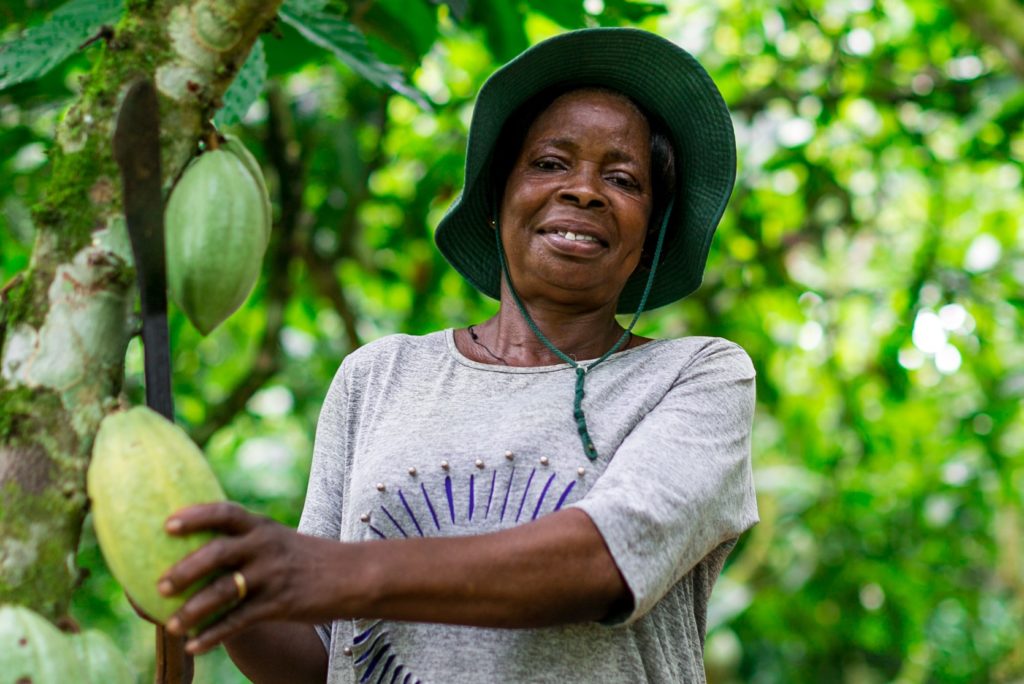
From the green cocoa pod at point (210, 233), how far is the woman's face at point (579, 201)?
72cm

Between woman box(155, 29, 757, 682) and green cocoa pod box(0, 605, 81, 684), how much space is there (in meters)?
0.10

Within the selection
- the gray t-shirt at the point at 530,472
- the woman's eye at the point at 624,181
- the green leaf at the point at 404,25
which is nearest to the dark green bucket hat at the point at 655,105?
the woman's eye at the point at 624,181

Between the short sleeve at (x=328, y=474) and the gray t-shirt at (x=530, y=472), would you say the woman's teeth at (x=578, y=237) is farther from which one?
the short sleeve at (x=328, y=474)

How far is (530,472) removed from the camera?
1.48 metres

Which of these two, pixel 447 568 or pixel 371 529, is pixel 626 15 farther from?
pixel 447 568

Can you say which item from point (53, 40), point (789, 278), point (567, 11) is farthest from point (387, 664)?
point (789, 278)

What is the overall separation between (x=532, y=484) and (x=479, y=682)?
247 millimetres

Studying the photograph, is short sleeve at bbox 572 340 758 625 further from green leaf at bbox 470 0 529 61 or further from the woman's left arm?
green leaf at bbox 470 0 529 61

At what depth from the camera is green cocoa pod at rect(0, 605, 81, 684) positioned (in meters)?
0.85

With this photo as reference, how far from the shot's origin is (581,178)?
5.53 ft

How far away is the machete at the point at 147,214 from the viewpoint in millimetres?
910

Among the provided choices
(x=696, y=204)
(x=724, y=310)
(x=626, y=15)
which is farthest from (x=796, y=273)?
(x=696, y=204)

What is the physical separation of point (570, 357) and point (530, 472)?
0.85ft

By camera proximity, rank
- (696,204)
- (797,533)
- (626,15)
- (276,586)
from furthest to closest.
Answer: (797,533) < (626,15) < (696,204) < (276,586)
